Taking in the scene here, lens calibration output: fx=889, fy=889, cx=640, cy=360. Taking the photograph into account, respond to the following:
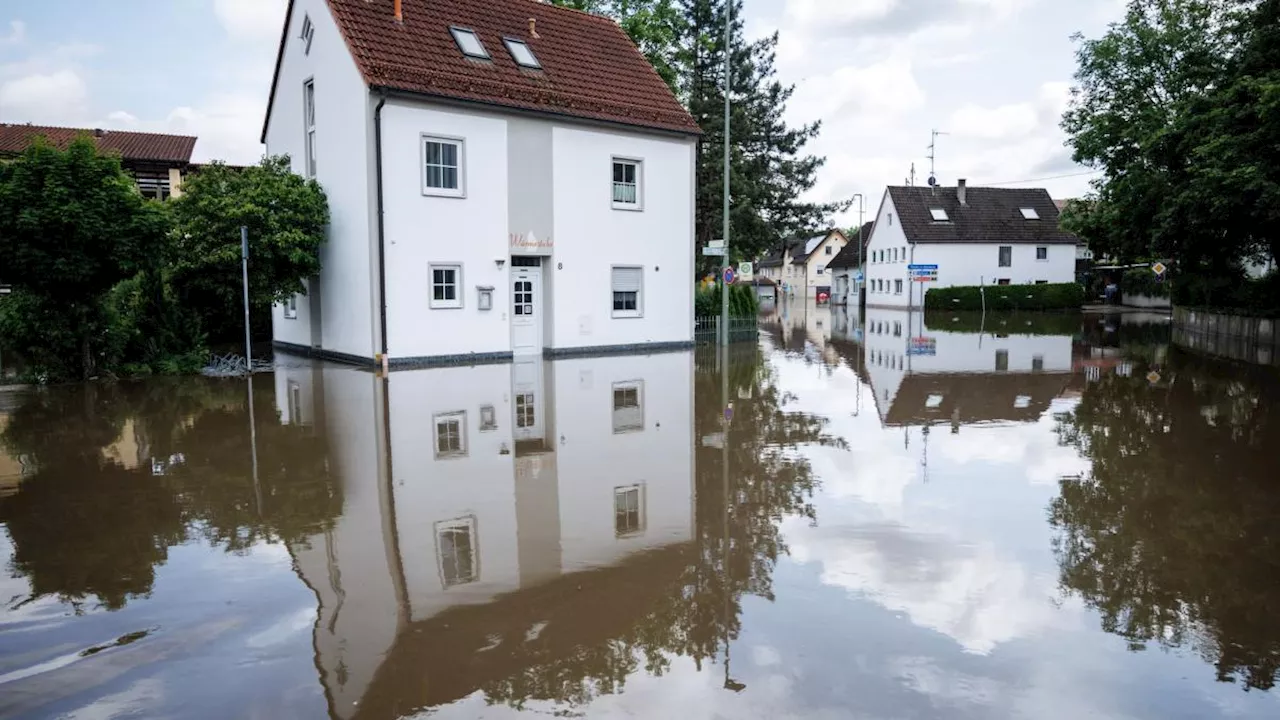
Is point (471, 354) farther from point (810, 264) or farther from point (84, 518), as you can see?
point (810, 264)

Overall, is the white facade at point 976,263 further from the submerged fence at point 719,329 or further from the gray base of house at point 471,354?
the gray base of house at point 471,354

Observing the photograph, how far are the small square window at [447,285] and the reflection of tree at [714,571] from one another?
9418 mm

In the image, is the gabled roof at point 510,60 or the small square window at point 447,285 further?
the small square window at point 447,285

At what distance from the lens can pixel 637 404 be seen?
46.9 ft

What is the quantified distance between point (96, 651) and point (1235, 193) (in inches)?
964

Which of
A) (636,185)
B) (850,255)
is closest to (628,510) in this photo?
(636,185)

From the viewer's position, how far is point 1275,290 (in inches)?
1037

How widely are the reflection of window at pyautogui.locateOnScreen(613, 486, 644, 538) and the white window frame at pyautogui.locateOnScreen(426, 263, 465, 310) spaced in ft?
40.8

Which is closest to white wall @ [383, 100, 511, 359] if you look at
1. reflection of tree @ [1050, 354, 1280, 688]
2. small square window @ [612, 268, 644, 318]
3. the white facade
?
small square window @ [612, 268, 644, 318]

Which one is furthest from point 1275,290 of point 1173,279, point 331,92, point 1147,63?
point 331,92

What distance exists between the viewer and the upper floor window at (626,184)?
23219 millimetres

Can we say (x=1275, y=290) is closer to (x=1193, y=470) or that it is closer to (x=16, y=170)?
(x=1193, y=470)

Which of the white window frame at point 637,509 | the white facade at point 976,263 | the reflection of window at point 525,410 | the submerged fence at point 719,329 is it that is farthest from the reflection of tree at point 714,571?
the white facade at point 976,263

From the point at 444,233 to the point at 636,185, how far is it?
589cm
